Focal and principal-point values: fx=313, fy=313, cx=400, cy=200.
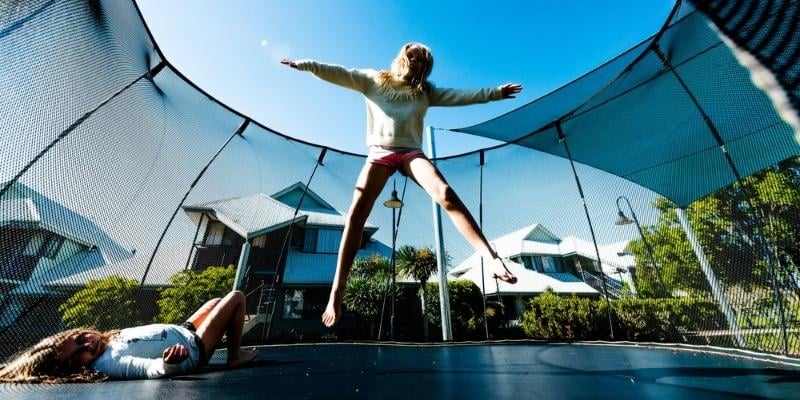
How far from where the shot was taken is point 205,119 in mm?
2482

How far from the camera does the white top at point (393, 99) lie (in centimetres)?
114

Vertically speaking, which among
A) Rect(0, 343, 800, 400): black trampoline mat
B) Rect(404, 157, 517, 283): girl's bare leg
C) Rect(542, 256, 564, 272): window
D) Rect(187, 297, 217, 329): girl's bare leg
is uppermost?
Rect(542, 256, 564, 272): window

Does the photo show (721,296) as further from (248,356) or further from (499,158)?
(248,356)

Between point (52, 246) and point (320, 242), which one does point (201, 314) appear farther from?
point (320, 242)

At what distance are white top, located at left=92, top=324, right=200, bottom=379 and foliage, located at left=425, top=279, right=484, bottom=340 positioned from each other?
20.1 ft

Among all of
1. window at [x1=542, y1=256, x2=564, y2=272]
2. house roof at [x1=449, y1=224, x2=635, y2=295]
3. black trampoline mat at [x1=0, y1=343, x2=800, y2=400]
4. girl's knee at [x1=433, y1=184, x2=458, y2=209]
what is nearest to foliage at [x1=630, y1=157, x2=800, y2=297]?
house roof at [x1=449, y1=224, x2=635, y2=295]

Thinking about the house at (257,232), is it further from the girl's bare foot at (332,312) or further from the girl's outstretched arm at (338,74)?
the girl's outstretched arm at (338,74)

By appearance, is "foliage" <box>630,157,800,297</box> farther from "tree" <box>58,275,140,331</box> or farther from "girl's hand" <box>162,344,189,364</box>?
"tree" <box>58,275,140,331</box>

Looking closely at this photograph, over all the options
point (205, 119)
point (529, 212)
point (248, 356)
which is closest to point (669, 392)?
point (248, 356)

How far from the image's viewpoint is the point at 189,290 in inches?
102

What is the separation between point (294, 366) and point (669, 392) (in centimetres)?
141

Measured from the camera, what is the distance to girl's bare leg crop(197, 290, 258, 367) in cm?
132

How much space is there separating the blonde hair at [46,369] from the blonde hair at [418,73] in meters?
1.54

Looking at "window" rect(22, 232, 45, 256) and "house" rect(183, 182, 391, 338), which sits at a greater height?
"house" rect(183, 182, 391, 338)
